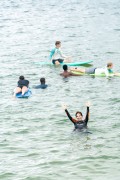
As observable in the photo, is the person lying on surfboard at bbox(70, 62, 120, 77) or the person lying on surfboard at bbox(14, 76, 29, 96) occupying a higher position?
the person lying on surfboard at bbox(70, 62, 120, 77)

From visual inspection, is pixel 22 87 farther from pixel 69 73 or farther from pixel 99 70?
pixel 99 70

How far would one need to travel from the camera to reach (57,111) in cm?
2759

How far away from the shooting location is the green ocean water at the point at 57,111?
68.7 feet

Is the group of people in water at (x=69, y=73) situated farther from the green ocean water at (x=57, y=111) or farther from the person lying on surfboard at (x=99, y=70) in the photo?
the green ocean water at (x=57, y=111)

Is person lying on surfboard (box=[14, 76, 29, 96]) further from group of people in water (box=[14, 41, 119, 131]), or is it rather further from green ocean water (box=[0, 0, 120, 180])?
green ocean water (box=[0, 0, 120, 180])

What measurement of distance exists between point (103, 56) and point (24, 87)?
500 inches

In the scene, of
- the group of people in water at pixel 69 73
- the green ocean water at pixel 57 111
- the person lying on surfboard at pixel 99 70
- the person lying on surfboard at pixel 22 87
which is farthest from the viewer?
the person lying on surfboard at pixel 99 70

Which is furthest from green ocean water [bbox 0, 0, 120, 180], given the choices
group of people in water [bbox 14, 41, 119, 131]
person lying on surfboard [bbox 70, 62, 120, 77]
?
person lying on surfboard [bbox 70, 62, 120, 77]

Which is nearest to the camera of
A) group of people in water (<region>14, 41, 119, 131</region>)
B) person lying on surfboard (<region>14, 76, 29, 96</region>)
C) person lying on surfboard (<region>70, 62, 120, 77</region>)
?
group of people in water (<region>14, 41, 119, 131</region>)

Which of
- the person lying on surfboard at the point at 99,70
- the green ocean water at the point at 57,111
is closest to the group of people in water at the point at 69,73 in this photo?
the person lying on surfboard at the point at 99,70

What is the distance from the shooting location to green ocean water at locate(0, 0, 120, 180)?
21.0 m

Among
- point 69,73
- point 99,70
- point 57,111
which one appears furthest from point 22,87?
point 99,70

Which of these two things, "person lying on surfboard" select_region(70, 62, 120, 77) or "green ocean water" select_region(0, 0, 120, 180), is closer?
"green ocean water" select_region(0, 0, 120, 180)

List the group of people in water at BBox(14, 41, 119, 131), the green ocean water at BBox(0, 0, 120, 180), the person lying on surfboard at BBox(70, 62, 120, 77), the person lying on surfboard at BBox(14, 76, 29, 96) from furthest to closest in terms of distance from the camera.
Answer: the person lying on surfboard at BBox(70, 62, 120, 77) → the person lying on surfboard at BBox(14, 76, 29, 96) → the group of people in water at BBox(14, 41, 119, 131) → the green ocean water at BBox(0, 0, 120, 180)
